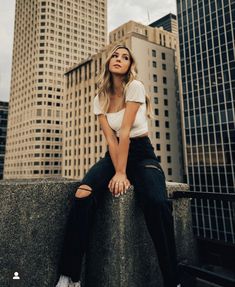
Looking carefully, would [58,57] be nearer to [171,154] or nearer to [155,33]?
[155,33]

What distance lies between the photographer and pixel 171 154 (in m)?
68.7

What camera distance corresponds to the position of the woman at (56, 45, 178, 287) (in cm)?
246

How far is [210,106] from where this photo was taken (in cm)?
5362

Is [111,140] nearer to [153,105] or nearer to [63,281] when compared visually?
[63,281]

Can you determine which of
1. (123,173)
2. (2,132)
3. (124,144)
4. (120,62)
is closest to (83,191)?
(123,173)

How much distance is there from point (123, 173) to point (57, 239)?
0.94 m

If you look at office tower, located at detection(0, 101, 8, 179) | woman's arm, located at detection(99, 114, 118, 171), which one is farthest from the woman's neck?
office tower, located at detection(0, 101, 8, 179)

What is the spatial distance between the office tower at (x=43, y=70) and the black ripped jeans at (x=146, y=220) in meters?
104

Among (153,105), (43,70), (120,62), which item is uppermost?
(43,70)

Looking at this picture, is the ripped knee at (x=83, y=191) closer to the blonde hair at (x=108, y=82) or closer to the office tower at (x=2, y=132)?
the blonde hair at (x=108, y=82)

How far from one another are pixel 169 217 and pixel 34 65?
121m

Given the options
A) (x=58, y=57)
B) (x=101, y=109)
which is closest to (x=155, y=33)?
(x=58, y=57)

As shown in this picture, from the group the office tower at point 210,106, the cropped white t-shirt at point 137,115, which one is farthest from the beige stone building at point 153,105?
the cropped white t-shirt at point 137,115

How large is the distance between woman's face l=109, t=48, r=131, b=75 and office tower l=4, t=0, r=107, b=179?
103256mm
